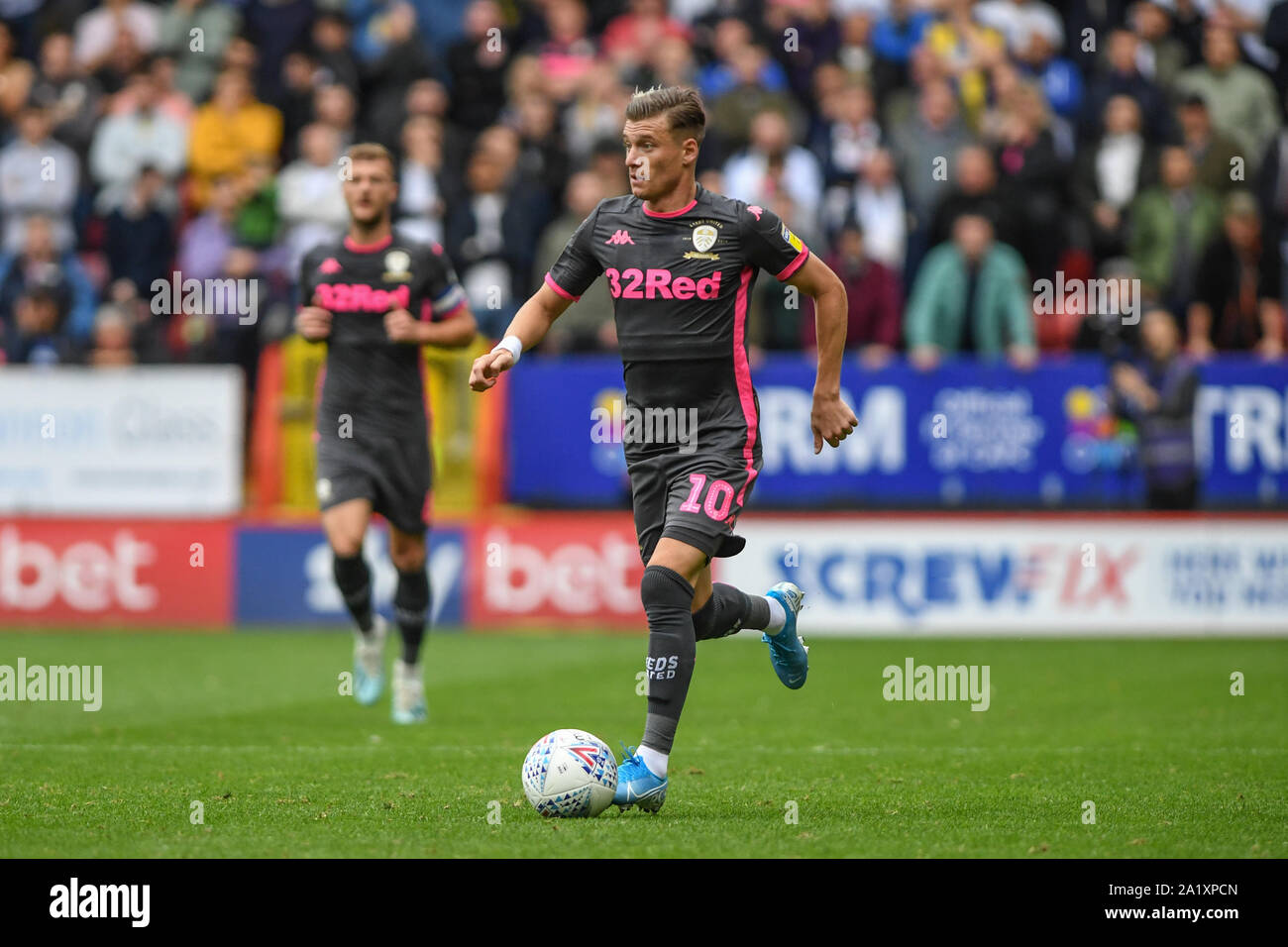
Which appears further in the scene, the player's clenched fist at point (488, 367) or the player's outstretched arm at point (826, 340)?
the player's outstretched arm at point (826, 340)

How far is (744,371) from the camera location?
25.4 ft

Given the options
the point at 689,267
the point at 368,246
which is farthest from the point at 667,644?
the point at 368,246

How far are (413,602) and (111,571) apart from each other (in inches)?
270

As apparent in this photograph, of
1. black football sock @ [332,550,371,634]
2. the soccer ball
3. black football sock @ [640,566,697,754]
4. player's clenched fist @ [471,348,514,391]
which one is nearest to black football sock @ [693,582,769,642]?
black football sock @ [640,566,697,754]

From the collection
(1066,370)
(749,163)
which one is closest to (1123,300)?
(1066,370)

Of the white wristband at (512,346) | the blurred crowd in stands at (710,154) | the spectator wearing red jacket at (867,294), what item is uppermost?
the blurred crowd in stands at (710,154)

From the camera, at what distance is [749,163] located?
1745cm

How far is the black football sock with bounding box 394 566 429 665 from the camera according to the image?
10805 millimetres

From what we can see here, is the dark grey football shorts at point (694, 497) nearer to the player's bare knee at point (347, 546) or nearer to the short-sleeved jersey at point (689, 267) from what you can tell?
the short-sleeved jersey at point (689, 267)

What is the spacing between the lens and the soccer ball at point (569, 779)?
6953 millimetres

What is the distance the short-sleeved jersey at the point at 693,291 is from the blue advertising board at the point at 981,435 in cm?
856

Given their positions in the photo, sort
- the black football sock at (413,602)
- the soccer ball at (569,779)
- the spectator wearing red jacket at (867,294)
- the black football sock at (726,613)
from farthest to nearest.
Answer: the spectator wearing red jacket at (867,294)
the black football sock at (413,602)
the black football sock at (726,613)
the soccer ball at (569,779)

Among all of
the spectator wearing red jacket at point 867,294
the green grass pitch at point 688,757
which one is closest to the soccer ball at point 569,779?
the green grass pitch at point 688,757

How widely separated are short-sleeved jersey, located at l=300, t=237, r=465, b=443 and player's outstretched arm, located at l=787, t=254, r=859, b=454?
11.8ft
